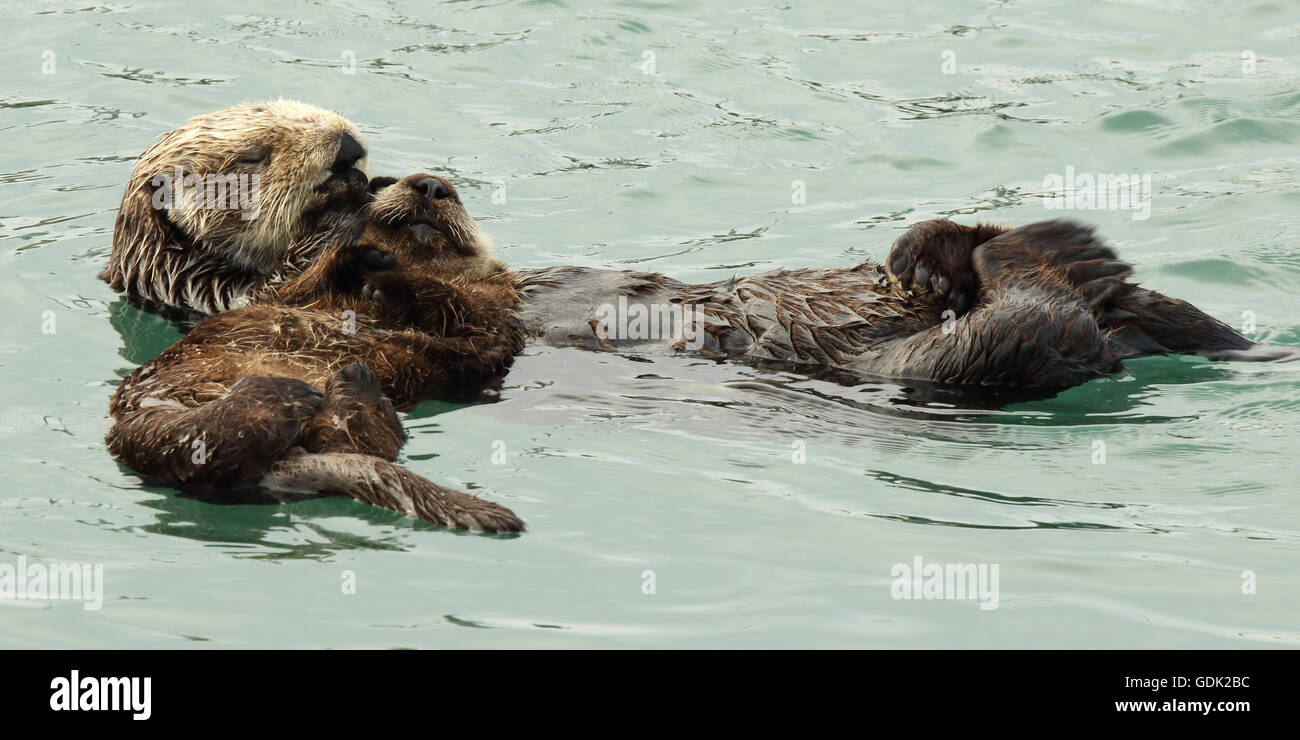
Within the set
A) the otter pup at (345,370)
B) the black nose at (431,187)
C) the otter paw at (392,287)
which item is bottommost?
the otter pup at (345,370)

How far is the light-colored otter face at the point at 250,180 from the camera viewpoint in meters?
5.23

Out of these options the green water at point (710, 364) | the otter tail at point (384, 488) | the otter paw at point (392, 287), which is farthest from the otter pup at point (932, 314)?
the otter tail at point (384, 488)

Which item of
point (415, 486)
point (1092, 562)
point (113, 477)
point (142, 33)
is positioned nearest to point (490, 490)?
point (415, 486)

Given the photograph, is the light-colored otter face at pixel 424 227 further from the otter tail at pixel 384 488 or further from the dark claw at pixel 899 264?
the dark claw at pixel 899 264

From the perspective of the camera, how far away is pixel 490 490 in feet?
13.4

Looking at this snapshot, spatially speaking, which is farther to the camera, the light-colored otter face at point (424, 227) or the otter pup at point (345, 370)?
the light-colored otter face at point (424, 227)

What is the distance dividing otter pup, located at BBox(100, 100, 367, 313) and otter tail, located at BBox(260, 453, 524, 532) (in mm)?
1607

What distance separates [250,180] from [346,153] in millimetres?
381

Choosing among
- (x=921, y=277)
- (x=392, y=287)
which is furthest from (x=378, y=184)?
(x=921, y=277)

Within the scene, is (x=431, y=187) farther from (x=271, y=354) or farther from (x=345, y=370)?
(x=345, y=370)

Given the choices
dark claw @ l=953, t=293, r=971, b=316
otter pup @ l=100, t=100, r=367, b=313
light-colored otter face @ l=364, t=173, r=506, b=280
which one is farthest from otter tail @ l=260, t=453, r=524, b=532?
dark claw @ l=953, t=293, r=971, b=316

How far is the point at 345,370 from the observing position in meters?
4.11

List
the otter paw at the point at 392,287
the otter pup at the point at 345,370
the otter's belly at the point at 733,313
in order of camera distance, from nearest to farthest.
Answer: the otter pup at the point at 345,370 < the otter paw at the point at 392,287 < the otter's belly at the point at 733,313

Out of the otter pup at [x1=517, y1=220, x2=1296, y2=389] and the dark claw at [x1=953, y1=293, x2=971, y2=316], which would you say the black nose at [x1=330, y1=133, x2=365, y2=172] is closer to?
the otter pup at [x1=517, y1=220, x2=1296, y2=389]
